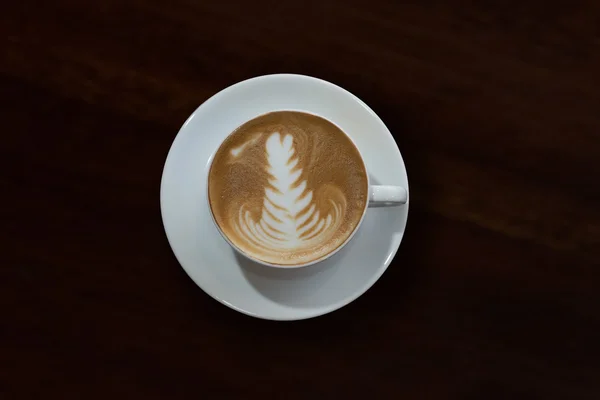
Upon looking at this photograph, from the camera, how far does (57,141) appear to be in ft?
4.00

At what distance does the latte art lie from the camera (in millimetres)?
1089

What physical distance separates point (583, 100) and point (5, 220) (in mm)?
1189

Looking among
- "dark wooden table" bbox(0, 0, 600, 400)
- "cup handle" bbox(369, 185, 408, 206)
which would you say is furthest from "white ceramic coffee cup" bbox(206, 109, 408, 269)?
"dark wooden table" bbox(0, 0, 600, 400)

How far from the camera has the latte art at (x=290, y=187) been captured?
42.9 inches

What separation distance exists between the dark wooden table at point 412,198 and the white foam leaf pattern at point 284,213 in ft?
0.68

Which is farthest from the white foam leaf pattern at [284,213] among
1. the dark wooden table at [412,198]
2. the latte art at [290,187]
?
the dark wooden table at [412,198]

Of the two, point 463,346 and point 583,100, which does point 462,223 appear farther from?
point 583,100

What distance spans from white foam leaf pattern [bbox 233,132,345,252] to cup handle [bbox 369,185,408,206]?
61 mm

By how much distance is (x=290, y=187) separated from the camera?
1.09 metres

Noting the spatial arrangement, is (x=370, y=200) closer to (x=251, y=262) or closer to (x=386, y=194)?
(x=386, y=194)

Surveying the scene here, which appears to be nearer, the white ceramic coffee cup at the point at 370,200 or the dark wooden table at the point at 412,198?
the white ceramic coffee cup at the point at 370,200

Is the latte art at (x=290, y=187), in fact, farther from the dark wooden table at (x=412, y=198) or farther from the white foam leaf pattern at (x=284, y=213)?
the dark wooden table at (x=412, y=198)

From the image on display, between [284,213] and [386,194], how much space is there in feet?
0.61

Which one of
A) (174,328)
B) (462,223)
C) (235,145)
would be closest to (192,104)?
(235,145)
